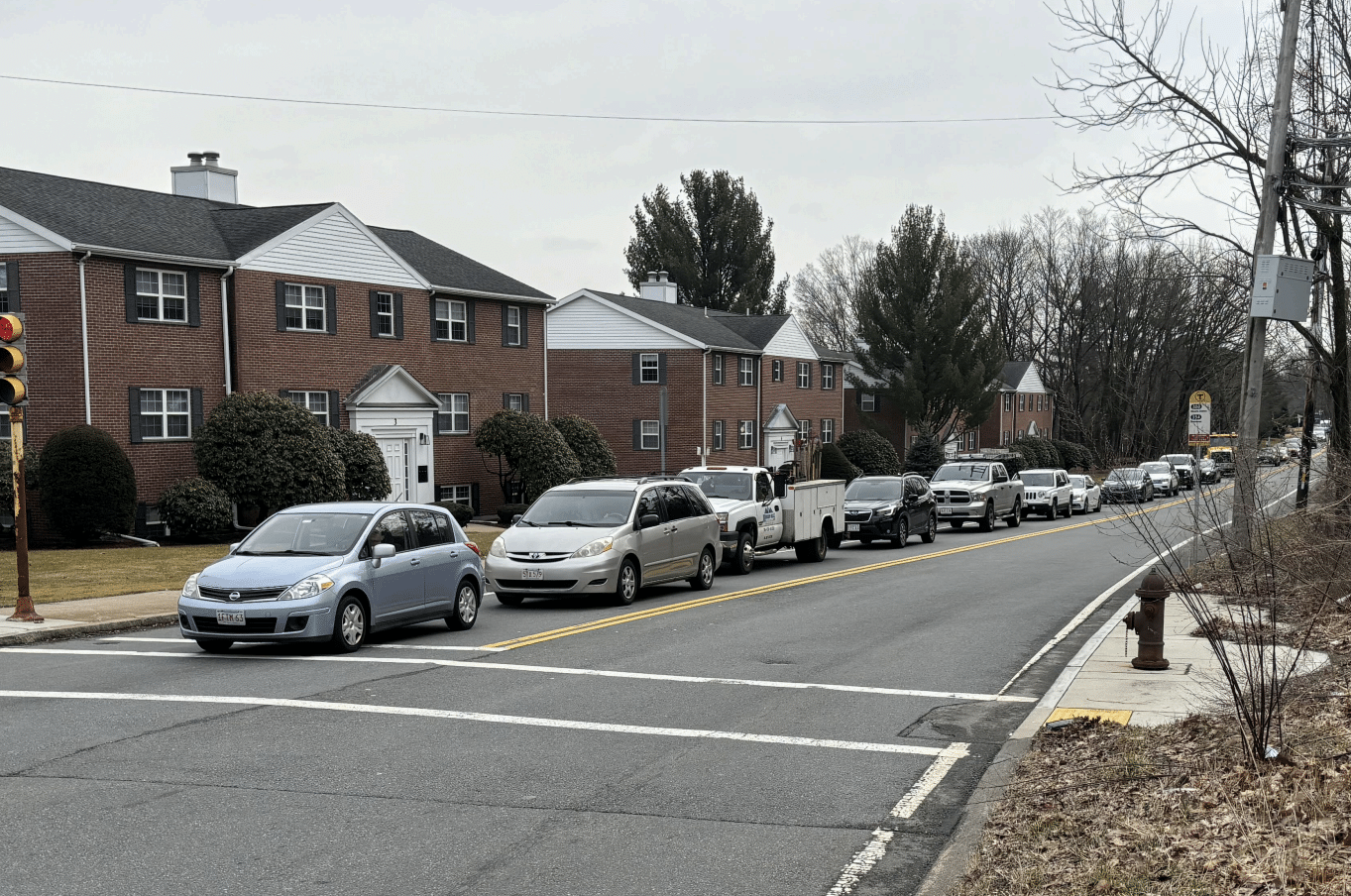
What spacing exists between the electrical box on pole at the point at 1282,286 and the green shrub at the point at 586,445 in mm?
28280

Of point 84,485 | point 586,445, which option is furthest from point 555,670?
point 586,445

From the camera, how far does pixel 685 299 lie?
9012 centimetres

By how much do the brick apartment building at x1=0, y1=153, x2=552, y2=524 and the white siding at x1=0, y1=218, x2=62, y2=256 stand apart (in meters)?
0.03

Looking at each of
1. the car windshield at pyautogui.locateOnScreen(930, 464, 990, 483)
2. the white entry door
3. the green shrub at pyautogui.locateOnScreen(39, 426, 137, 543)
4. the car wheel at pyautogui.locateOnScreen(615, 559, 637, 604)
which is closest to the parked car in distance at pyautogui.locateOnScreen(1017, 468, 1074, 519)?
the car windshield at pyautogui.locateOnScreen(930, 464, 990, 483)

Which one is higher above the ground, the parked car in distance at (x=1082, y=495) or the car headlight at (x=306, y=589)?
the car headlight at (x=306, y=589)

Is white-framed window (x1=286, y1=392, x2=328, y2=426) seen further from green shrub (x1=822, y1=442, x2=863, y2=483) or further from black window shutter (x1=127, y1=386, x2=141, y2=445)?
green shrub (x1=822, y1=442, x2=863, y2=483)

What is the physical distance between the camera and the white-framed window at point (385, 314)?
36.2 m

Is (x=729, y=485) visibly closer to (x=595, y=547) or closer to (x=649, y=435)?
(x=595, y=547)

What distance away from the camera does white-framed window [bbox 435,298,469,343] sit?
38781mm

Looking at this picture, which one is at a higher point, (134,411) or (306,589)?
(134,411)

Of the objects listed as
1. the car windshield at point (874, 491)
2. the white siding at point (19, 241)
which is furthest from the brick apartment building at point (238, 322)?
the car windshield at point (874, 491)

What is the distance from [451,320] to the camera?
129 feet

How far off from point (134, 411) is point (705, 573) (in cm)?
1577

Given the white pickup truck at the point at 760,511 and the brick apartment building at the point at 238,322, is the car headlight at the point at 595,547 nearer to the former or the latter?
the white pickup truck at the point at 760,511
